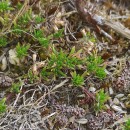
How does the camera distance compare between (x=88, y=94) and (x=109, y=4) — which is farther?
(x=109, y=4)

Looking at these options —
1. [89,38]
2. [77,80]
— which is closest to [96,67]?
[77,80]

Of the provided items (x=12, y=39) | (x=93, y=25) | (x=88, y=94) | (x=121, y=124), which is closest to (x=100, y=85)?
(x=88, y=94)

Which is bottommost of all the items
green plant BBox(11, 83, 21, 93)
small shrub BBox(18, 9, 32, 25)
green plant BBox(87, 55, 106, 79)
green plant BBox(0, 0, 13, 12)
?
green plant BBox(11, 83, 21, 93)

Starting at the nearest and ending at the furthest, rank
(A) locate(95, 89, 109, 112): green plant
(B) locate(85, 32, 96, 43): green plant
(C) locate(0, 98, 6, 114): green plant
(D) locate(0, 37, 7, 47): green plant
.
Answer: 1. (C) locate(0, 98, 6, 114): green plant
2. (A) locate(95, 89, 109, 112): green plant
3. (D) locate(0, 37, 7, 47): green plant
4. (B) locate(85, 32, 96, 43): green plant

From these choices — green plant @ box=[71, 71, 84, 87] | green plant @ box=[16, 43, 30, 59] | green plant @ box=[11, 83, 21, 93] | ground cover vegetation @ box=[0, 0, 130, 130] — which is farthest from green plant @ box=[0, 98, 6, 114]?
green plant @ box=[71, 71, 84, 87]

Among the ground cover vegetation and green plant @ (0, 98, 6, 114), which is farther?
the ground cover vegetation

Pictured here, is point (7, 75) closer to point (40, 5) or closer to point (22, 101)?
point (22, 101)

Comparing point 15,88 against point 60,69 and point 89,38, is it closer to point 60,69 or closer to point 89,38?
point 60,69

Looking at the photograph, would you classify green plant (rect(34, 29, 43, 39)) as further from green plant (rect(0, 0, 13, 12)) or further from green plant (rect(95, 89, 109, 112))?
green plant (rect(95, 89, 109, 112))
